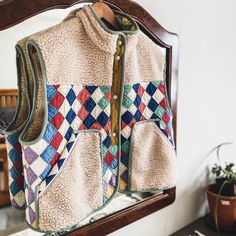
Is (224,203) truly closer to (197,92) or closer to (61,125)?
(197,92)

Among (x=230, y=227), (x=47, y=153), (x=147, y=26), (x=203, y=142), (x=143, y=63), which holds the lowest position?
(x=230, y=227)

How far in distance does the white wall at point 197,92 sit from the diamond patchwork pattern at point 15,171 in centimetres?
45

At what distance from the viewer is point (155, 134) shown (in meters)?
0.95

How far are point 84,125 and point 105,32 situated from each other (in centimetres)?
25

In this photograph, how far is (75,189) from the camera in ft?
2.47

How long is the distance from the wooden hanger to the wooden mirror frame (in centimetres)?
4

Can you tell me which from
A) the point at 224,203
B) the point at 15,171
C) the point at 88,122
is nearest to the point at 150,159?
the point at 88,122

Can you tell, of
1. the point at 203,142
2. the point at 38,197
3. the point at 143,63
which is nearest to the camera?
the point at 38,197

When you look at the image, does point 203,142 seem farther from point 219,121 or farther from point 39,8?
point 39,8

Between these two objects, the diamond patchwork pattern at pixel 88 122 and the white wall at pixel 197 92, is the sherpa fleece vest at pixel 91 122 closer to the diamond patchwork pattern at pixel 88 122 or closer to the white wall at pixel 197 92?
the diamond patchwork pattern at pixel 88 122

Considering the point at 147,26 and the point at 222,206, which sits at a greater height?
the point at 147,26

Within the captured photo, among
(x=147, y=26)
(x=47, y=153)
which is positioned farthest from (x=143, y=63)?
(x=47, y=153)

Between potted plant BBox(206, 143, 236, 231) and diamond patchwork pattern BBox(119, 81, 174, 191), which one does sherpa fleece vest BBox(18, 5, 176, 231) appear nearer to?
diamond patchwork pattern BBox(119, 81, 174, 191)

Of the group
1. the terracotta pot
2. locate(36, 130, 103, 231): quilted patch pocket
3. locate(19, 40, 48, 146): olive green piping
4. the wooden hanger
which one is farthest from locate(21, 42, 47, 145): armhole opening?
the terracotta pot
